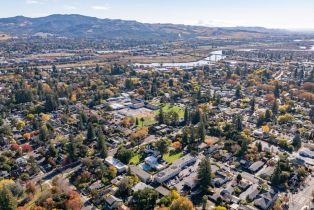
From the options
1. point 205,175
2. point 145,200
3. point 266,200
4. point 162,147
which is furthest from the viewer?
point 162,147

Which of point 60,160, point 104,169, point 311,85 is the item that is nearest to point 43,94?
point 60,160

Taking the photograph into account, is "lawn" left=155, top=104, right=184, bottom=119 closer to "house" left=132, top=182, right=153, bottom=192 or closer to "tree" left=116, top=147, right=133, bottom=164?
"tree" left=116, top=147, right=133, bottom=164

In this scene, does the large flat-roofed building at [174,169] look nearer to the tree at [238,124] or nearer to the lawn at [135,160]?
the lawn at [135,160]

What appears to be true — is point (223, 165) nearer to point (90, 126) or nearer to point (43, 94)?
point (90, 126)

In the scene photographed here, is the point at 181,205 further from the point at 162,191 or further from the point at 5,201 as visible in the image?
the point at 5,201

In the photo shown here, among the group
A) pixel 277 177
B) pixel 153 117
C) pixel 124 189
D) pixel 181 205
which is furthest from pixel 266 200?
pixel 153 117

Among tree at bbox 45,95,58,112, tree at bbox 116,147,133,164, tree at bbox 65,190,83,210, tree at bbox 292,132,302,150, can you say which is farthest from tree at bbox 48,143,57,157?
tree at bbox 292,132,302,150
